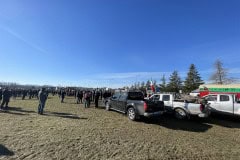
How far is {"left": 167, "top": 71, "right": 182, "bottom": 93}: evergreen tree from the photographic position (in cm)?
6297

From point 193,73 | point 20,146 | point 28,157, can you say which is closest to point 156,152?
point 28,157

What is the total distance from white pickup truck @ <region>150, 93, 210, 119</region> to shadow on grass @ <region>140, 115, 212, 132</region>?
495mm

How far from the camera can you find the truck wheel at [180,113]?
10.7m

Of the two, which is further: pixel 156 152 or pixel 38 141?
pixel 38 141

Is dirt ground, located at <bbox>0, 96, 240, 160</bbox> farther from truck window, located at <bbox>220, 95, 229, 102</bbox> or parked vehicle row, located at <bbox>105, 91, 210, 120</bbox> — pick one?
truck window, located at <bbox>220, 95, 229, 102</bbox>

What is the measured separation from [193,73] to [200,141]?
5703cm

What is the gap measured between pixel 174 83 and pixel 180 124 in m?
57.9

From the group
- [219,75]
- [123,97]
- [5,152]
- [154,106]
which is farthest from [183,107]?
[219,75]

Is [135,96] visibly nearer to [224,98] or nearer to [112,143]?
[224,98]

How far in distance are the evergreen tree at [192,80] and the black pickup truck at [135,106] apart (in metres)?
48.9

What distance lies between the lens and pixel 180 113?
10859 mm

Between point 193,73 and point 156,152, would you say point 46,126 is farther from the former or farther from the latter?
point 193,73

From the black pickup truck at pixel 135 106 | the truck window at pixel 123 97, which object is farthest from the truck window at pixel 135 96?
the truck window at pixel 123 97

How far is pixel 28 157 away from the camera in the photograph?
15.0 feet
